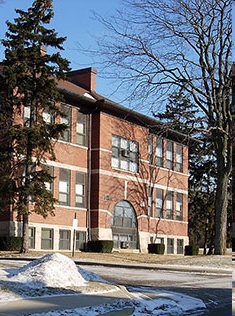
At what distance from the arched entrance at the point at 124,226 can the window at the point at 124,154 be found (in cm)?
248

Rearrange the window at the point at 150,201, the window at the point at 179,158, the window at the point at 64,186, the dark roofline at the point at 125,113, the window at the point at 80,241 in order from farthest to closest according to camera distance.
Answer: the window at the point at 179,158
the window at the point at 150,201
the dark roofline at the point at 125,113
the window at the point at 80,241
the window at the point at 64,186

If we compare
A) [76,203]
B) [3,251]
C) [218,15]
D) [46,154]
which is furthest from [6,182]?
[218,15]

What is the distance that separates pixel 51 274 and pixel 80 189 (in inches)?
898

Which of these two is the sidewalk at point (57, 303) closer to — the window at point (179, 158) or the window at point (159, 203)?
the window at point (159, 203)

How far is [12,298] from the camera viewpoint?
10734 millimetres

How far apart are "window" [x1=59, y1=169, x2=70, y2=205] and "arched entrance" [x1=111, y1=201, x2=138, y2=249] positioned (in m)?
4.08

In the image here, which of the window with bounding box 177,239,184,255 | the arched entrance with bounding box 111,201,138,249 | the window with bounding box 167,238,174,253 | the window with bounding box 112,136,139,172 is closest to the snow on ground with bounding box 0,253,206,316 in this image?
the arched entrance with bounding box 111,201,138,249

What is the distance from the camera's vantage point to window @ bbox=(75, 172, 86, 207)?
1393 inches

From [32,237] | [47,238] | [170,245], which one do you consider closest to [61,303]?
[32,237]

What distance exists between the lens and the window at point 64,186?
3409cm

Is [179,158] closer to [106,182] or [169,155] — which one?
[169,155]

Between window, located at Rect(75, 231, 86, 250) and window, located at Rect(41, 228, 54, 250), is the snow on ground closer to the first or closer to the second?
window, located at Rect(41, 228, 54, 250)

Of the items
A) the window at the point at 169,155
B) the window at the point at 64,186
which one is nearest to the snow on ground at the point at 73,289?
the window at the point at 64,186

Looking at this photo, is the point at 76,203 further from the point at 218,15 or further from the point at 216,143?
the point at 218,15
